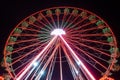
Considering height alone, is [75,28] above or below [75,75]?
above

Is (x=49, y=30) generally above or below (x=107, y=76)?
above

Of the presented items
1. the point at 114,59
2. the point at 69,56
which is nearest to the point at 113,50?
the point at 114,59

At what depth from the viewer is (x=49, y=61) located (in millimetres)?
12156

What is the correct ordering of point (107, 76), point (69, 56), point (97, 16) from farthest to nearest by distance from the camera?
1. point (97, 16)
2. point (69, 56)
3. point (107, 76)

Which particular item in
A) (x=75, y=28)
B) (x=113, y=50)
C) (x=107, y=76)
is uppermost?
(x=75, y=28)

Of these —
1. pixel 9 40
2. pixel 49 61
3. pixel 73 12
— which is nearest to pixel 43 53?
pixel 49 61

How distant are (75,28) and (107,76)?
8.58 ft

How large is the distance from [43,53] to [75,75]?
160cm

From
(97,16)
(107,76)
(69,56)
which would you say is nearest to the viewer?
(107,76)

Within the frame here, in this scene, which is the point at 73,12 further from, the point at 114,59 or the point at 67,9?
the point at 114,59

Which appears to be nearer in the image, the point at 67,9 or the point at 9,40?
the point at 9,40

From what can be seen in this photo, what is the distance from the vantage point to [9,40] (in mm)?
12789

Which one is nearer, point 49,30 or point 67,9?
point 49,30

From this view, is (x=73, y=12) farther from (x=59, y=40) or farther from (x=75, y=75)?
(x=75, y=75)
